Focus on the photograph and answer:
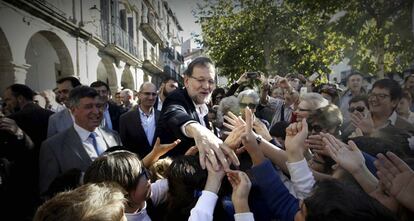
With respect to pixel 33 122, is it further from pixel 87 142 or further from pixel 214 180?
pixel 214 180

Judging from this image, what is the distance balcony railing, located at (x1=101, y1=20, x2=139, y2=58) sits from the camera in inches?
584

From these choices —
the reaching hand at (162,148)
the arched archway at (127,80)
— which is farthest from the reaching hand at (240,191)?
the arched archway at (127,80)

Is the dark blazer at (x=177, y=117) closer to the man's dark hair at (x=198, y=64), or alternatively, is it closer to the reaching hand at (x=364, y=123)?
the man's dark hair at (x=198, y=64)

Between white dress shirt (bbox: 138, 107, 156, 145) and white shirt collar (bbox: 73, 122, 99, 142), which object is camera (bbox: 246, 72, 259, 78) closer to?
white dress shirt (bbox: 138, 107, 156, 145)

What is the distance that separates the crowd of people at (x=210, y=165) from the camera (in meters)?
1.35

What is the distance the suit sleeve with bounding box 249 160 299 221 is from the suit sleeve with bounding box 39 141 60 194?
4.62ft

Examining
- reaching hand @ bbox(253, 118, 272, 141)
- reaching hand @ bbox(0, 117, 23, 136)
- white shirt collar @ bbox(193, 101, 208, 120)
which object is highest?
white shirt collar @ bbox(193, 101, 208, 120)

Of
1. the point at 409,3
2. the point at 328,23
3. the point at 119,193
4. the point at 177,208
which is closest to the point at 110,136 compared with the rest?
the point at 177,208

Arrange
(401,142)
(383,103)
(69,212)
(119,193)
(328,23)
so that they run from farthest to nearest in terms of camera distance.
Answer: (328,23)
(383,103)
(401,142)
(119,193)
(69,212)

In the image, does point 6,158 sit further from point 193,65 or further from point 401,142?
point 401,142

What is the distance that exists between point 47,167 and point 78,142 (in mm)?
264

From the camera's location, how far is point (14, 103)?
→ 3.88 metres

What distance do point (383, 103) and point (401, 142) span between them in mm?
846

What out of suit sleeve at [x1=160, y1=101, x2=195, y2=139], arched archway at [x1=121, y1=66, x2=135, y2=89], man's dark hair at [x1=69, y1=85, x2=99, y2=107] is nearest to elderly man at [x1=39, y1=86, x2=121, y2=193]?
man's dark hair at [x1=69, y1=85, x2=99, y2=107]
